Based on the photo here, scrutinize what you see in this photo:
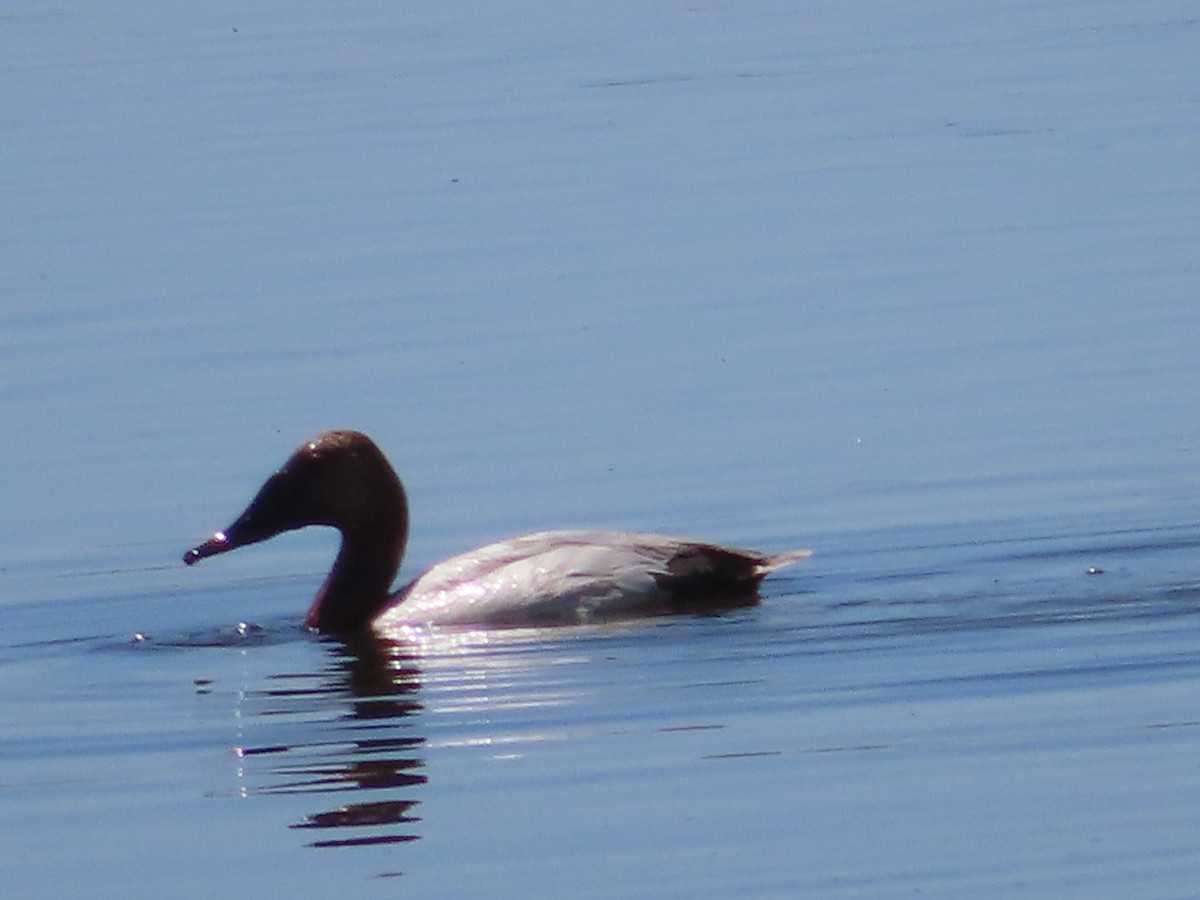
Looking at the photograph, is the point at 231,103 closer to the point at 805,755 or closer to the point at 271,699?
the point at 271,699

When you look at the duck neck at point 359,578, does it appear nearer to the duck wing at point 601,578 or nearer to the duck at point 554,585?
the duck at point 554,585

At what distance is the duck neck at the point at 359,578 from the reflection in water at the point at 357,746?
228 mm

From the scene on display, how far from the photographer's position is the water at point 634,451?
859cm

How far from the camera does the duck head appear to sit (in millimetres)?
12180

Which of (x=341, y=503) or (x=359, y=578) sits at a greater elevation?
(x=341, y=503)

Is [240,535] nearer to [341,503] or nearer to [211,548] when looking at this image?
[211,548]

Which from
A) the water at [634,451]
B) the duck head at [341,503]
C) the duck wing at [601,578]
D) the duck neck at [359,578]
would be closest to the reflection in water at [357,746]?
the water at [634,451]

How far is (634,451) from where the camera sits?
13.9 m

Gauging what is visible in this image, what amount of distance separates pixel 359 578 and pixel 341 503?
0.42 metres

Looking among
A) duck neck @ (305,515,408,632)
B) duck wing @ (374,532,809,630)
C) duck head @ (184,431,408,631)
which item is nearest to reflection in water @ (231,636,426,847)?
duck neck @ (305,515,408,632)

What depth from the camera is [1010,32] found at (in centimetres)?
2730

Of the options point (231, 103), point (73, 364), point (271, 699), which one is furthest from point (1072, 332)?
point (231, 103)

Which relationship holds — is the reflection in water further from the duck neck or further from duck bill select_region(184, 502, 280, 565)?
duck bill select_region(184, 502, 280, 565)

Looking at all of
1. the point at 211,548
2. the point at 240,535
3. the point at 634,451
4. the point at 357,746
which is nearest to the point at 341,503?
the point at 240,535
